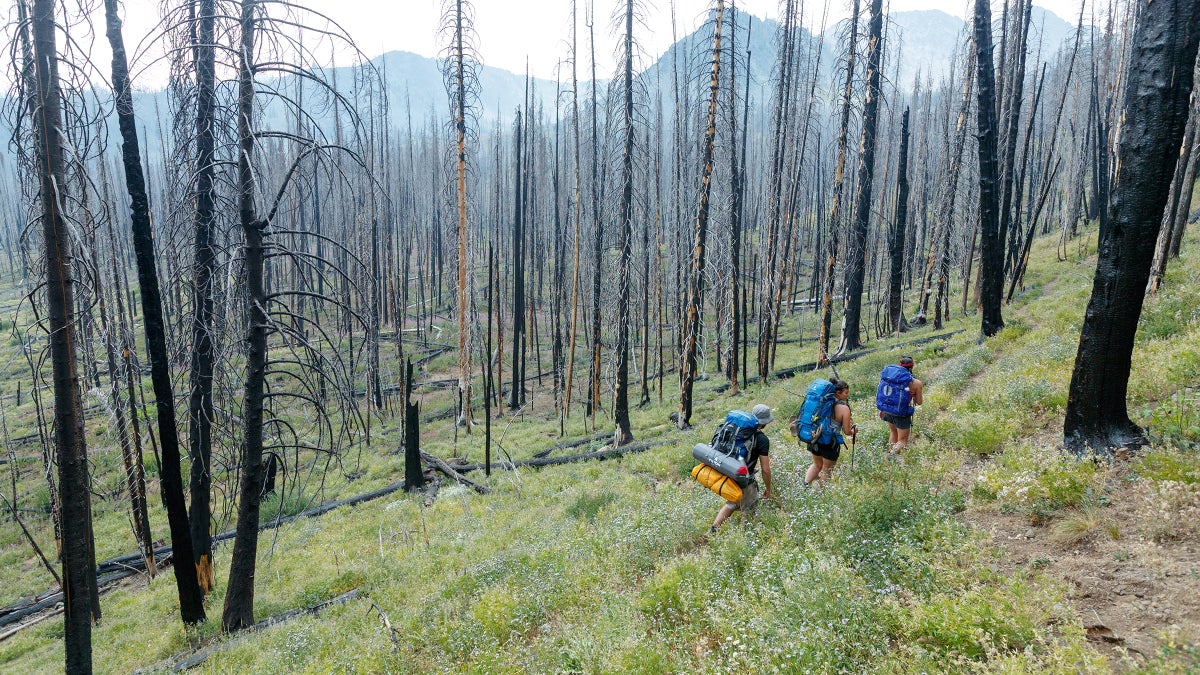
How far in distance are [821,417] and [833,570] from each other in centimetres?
247

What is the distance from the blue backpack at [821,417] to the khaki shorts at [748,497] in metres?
0.93

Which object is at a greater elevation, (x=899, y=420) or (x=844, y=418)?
(x=844, y=418)

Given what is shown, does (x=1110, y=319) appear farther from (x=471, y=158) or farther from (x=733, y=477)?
(x=471, y=158)

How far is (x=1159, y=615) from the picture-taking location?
10.8ft

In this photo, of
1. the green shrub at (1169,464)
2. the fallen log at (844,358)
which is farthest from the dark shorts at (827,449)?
the fallen log at (844,358)

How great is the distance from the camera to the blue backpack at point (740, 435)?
598 centimetres

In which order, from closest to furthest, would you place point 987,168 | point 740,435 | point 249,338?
point 740,435, point 249,338, point 987,168

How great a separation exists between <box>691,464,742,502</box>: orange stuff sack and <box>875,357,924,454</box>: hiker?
272 cm

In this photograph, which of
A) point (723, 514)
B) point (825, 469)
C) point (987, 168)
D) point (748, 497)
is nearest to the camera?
point (723, 514)

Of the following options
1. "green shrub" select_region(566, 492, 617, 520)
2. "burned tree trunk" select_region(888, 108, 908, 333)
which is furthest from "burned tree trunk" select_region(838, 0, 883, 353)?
"green shrub" select_region(566, 492, 617, 520)

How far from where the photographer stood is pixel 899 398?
23.7 feet

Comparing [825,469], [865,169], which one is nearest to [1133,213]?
[825,469]

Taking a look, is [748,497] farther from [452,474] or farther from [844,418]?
[452,474]

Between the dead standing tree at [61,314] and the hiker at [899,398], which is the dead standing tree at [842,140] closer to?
the hiker at [899,398]
